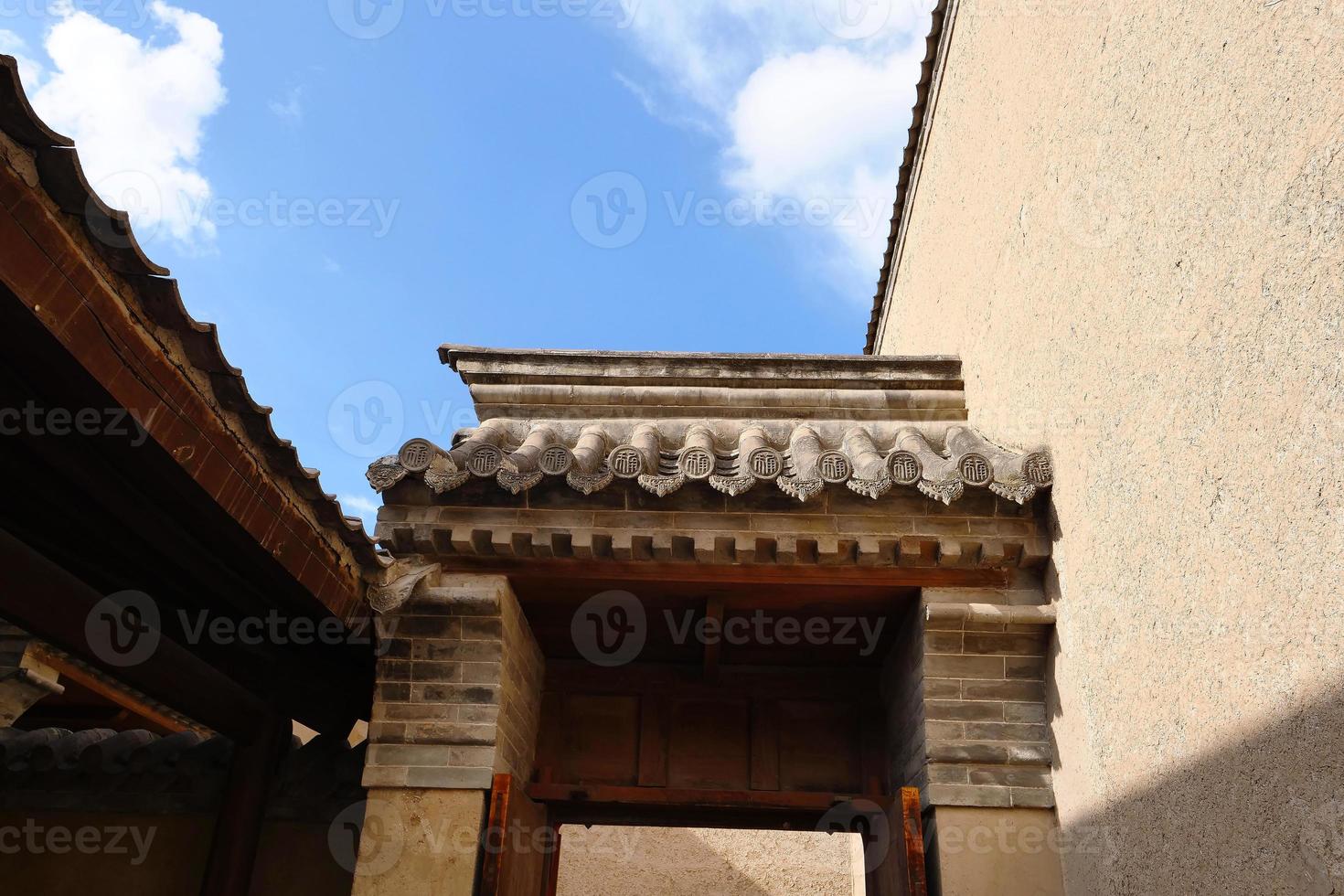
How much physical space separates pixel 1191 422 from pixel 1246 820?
119 centimetres

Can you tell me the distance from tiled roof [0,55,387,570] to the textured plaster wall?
10.0m

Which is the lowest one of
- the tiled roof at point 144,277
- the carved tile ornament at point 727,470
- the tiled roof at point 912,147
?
the tiled roof at point 144,277

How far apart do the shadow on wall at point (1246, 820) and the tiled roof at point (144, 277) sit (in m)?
3.21

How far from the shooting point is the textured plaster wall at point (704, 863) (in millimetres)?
12859

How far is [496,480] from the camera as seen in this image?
456 centimetres

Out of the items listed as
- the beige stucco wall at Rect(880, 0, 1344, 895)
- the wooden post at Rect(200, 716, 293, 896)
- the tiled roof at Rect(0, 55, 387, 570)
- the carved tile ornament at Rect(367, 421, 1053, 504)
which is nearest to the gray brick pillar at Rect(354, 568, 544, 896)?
the carved tile ornament at Rect(367, 421, 1053, 504)

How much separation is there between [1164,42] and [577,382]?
13.1 ft

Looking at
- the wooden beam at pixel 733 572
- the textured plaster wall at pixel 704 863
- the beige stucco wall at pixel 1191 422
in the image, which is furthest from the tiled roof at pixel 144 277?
the textured plaster wall at pixel 704 863

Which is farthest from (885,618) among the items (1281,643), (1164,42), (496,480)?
(1164,42)

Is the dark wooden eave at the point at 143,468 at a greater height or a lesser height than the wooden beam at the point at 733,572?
lesser

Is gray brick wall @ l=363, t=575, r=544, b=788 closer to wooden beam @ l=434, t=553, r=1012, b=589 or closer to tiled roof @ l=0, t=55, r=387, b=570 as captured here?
wooden beam @ l=434, t=553, r=1012, b=589

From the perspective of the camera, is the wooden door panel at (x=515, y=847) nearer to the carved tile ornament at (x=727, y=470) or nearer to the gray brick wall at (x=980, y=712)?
the carved tile ornament at (x=727, y=470)

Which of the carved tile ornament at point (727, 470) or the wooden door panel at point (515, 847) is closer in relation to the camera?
the wooden door panel at point (515, 847)

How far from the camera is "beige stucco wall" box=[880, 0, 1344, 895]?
2.61m
